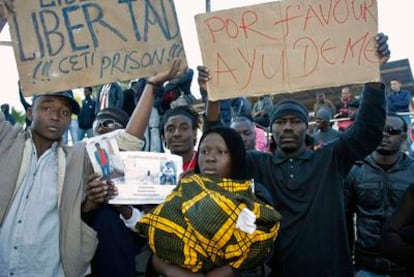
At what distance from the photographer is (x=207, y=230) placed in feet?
8.09

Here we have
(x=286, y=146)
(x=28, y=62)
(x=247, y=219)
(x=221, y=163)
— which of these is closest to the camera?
(x=247, y=219)

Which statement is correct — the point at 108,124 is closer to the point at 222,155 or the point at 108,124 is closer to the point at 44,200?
the point at 44,200

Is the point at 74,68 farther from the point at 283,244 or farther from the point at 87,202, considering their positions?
the point at 283,244

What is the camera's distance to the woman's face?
277 centimetres

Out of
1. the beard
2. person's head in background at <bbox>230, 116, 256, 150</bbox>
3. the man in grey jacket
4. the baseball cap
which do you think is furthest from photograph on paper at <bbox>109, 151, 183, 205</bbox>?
person's head in background at <bbox>230, 116, 256, 150</bbox>

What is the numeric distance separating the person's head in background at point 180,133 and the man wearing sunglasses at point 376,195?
1210 mm

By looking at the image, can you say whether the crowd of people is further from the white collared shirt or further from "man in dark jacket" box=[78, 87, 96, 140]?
"man in dark jacket" box=[78, 87, 96, 140]

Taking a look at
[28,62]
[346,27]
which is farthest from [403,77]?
[28,62]

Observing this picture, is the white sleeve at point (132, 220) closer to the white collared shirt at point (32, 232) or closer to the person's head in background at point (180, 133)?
the white collared shirt at point (32, 232)

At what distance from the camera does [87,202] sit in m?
2.83

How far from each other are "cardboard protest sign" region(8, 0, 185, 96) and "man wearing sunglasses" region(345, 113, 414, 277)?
5.39 ft

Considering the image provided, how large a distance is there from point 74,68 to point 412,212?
7.01 feet

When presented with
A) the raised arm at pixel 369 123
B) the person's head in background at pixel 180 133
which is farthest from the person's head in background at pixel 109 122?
the raised arm at pixel 369 123

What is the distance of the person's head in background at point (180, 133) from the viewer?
149 inches
